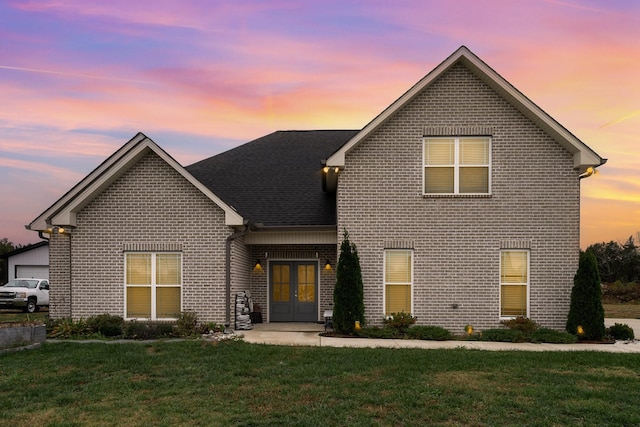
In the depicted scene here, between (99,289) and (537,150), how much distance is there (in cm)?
1277

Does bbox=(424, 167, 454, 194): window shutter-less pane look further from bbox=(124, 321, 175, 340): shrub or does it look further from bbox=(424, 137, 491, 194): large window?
bbox=(124, 321, 175, 340): shrub

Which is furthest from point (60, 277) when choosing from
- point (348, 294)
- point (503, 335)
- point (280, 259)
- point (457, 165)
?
point (503, 335)

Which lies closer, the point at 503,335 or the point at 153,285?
the point at 503,335

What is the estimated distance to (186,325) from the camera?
46.0ft

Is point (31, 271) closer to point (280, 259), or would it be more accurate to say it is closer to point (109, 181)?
point (109, 181)

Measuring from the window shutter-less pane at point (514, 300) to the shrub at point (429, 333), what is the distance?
2.06 m

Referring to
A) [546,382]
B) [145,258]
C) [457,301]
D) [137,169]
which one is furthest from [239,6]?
[546,382]

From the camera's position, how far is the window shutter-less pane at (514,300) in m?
14.9

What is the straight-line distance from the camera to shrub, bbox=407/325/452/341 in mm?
13648

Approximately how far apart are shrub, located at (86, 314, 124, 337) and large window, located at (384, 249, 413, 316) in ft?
23.4

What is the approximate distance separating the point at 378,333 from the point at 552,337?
4263 mm

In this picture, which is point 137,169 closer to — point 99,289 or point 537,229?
point 99,289

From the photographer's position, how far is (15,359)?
1091 cm

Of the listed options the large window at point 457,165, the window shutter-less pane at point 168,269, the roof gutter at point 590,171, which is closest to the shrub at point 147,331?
the window shutter-less pane at point 168,269
